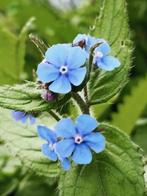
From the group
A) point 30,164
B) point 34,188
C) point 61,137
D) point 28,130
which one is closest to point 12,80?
point 34,188

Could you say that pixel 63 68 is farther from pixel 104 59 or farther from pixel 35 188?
pixel 35 188

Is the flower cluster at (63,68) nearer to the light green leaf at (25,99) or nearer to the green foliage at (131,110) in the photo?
the light green leaf at (25,99)

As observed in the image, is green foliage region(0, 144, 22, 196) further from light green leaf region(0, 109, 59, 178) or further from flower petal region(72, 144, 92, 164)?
flower petal region(72, 144, 92, 164)

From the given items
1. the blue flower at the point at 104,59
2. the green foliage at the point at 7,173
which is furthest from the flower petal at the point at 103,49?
the green foliage at the point at 7,173

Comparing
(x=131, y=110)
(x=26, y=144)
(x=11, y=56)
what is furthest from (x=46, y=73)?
(x=11, y=56)

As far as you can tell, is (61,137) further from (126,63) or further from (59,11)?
(59,11)

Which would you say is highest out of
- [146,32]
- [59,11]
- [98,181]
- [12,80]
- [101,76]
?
[59,11]

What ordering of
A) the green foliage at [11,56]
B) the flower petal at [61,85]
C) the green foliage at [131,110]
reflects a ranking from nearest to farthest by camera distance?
the flower petal at [61,85]
the green foliage at [131,110]
the green foliage at [11,56]
